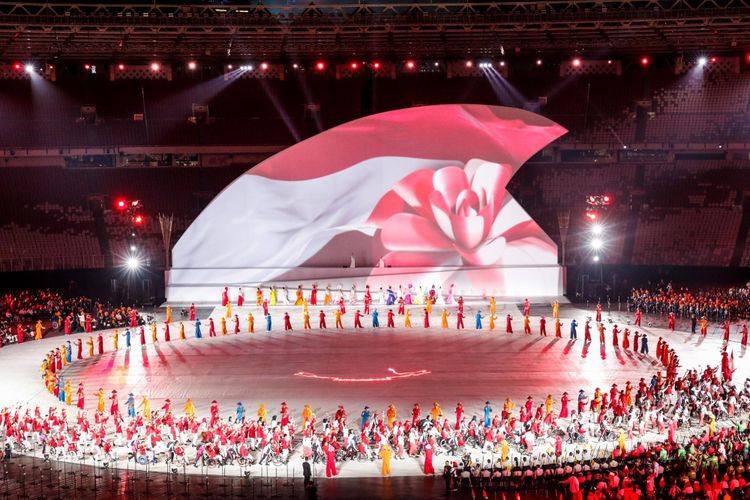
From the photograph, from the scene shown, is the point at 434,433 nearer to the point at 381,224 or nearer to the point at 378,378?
the point at 378,378

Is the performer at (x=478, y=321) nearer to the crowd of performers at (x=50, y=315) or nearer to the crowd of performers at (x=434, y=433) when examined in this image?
the crowd of performers at (x=434, y=433)

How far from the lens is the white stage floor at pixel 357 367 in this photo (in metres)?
23.7

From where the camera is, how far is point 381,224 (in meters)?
39.6

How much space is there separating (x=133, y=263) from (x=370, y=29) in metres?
15.1

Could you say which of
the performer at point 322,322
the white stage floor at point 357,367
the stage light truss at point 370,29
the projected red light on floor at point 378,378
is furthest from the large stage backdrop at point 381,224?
the projected red light on floor at point 378,378

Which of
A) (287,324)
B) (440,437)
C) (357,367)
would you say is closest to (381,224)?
(287,324)

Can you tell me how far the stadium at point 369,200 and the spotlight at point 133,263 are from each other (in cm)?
14

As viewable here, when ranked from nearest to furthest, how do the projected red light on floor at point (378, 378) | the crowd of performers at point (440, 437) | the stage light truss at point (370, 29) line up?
the crowd of performers at point (440, 437)
the projected red light on floor at point (378, 378)
the stage light truss at point (370, 29)

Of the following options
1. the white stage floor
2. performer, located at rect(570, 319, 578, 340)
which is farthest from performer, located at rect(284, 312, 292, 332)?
performer, located at rect(570, 319, 578, 340)

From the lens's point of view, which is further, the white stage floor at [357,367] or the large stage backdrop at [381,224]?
the large stage backdrop at [381,224]

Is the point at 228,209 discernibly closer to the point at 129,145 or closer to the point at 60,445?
the point at 129,145

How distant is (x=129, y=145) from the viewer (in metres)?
43.6

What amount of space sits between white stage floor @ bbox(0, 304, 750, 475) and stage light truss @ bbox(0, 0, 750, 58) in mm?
12811

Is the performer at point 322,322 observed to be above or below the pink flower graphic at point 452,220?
below
